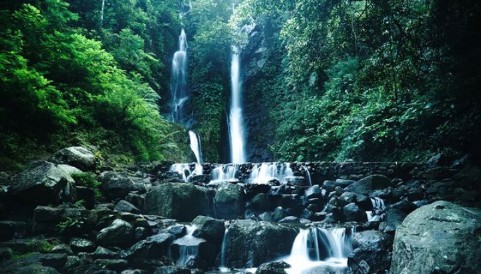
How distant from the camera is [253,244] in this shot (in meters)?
5.72

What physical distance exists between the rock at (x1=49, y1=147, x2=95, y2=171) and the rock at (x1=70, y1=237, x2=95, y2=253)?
2854 mm

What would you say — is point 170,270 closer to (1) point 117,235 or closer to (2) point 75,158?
(1) point 117,235

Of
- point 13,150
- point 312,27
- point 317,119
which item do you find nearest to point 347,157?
point 317,119

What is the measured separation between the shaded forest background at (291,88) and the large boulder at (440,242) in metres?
2.78

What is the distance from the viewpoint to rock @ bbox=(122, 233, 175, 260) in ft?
16.6

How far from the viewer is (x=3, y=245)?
176 inches

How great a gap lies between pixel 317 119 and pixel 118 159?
32.1 ft

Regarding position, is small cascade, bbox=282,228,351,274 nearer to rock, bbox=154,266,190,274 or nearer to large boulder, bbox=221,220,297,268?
large boulder, bbox=221,220,297,268

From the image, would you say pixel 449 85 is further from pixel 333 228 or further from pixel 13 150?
pixel 13 150

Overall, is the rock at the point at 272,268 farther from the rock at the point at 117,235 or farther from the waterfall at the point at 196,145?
the waterfall at the point at 196,145

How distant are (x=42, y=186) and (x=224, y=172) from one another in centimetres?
684

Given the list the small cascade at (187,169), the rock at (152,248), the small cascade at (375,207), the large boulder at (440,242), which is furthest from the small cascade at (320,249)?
the small cascade at (187,169)

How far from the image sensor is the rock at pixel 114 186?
709 centimetres

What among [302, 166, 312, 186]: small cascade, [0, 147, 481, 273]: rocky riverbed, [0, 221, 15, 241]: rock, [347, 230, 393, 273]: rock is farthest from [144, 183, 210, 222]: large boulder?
[302, 166, 312, 186]: small cascade
